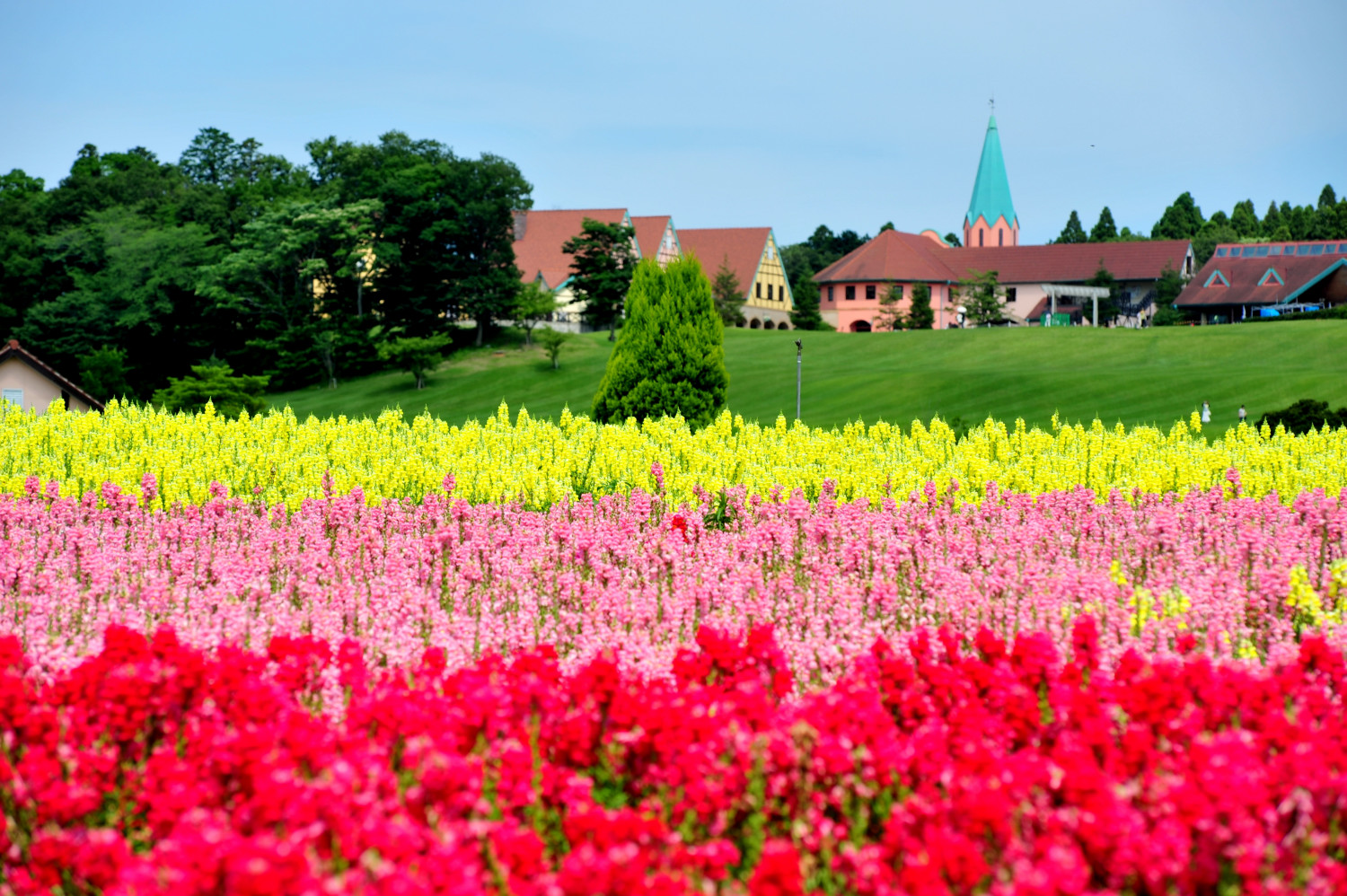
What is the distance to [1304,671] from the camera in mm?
5289

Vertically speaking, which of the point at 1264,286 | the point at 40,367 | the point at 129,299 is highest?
the point at 129,299

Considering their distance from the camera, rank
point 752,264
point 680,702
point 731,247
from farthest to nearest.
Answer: point 731,247, point 752,264, point 680,702

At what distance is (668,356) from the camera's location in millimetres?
21141

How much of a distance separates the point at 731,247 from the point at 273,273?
3731 centimetres

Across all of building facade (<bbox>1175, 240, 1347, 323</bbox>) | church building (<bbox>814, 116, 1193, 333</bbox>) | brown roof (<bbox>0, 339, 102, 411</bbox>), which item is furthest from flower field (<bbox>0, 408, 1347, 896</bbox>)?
building facade (<bbox>1175, 240, 1347, 323</bbox>)

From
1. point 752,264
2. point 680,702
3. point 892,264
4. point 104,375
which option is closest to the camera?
point 680,702

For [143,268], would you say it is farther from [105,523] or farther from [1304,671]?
[1304,671]

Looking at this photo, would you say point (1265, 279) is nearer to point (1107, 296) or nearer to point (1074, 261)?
point (1107, 296)

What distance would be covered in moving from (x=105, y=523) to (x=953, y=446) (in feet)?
34.4

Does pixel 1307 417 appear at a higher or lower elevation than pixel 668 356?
lower

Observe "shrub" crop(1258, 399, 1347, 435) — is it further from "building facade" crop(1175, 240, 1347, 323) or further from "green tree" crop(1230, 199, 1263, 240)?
"green tree" crop(1230, 199, 1263, 240)

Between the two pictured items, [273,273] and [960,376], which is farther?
[273,273]

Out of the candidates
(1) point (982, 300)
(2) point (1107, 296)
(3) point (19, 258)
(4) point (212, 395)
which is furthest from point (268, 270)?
(2) point (1107, 296)

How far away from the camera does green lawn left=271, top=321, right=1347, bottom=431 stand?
3716 cm
